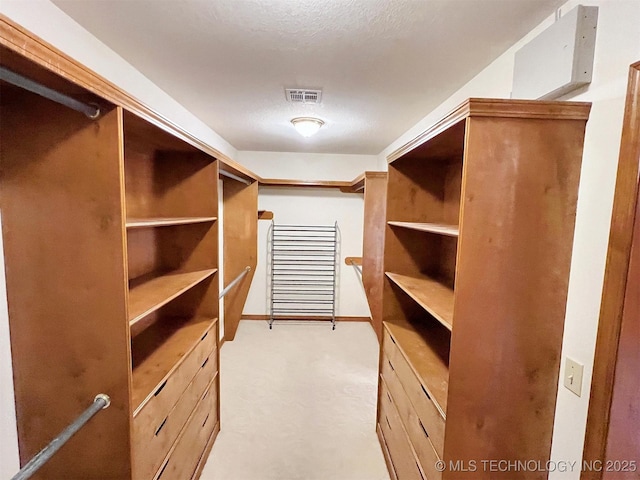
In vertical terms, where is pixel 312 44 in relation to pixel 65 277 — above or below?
above

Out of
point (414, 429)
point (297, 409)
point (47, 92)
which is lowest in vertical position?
point (297, 409)

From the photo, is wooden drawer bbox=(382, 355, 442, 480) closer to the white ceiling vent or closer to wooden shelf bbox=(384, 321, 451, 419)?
wooden shelf bbox=(384, 321, 451, 419)

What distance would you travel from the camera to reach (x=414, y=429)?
5.06 ft

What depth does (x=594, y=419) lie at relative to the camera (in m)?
1.02

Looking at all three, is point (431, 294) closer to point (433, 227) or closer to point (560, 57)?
point (433, 227)

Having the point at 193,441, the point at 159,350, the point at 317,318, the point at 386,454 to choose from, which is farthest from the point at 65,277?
the point at 317,318

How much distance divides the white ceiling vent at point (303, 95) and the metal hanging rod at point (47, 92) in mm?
1296

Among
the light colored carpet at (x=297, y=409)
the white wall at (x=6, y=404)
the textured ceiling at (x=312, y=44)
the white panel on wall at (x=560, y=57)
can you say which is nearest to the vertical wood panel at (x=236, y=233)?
the light colored carpet at (x=297, y=409)

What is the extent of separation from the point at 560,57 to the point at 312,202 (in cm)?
342

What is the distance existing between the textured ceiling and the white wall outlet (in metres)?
1.32

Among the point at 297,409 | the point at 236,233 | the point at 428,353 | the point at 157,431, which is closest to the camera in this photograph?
the point at 157,431

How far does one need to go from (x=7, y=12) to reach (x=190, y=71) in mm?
833

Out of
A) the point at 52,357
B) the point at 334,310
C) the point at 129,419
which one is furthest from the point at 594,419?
the point at 334,310

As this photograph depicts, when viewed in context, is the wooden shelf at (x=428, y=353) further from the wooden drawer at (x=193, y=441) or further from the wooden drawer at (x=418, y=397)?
the wooden drawer at (x=193, y=441)
